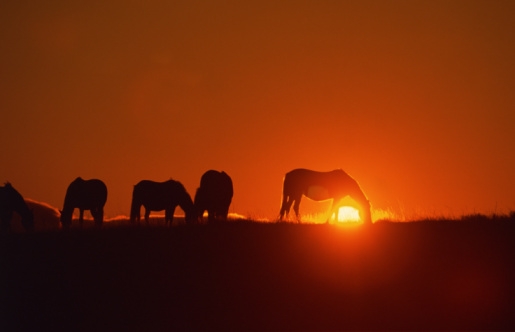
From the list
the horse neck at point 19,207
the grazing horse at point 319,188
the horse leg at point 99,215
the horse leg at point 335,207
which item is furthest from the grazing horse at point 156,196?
the horse leg at point 335,207

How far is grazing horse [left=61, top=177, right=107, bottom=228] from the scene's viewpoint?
87.9 ft

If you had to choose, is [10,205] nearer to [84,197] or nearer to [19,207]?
[19,207]

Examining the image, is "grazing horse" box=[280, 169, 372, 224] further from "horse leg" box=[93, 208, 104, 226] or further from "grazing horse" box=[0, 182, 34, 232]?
"grazing horse" box=[0, 182, 34, 232]

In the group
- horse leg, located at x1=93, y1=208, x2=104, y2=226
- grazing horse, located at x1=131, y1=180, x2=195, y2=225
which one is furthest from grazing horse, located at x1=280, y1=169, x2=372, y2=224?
horse leg, located at x1=93, y1=208, x2=104, y2=226

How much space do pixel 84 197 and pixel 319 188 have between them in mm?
7777

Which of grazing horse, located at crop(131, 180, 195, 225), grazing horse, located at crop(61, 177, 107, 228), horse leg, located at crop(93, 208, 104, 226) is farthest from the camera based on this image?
horse leg, located at crop(93, 208, 104, 226)

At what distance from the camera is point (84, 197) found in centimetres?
2694

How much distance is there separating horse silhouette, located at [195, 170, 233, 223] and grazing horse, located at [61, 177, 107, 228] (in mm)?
3270

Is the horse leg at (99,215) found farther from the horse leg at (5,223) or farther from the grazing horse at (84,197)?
the horse leg at (5,223)

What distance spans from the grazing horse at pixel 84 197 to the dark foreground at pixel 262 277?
5.11 m

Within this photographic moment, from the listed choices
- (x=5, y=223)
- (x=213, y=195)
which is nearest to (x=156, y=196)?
(x=213, y=195)

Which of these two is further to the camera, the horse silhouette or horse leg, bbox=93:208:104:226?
horse leg, bbox=93:208:104:226

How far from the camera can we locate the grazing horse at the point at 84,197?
87.9 feet

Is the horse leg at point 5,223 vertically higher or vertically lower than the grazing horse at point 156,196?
lower
